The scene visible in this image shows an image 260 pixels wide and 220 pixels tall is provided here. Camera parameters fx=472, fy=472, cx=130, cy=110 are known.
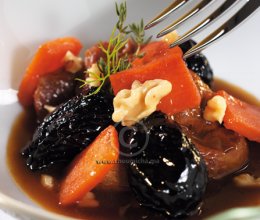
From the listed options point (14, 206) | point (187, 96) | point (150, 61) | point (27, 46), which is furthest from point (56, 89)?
point (14, 206)

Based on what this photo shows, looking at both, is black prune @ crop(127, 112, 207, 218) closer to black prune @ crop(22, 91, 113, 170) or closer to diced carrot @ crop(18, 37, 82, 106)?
black prune @ crop(22, 91, 113, 170)

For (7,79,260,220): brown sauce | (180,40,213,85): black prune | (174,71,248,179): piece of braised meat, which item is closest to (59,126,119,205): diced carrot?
(7,79,260,220): brown sauce

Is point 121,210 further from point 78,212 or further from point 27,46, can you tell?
point 27,46

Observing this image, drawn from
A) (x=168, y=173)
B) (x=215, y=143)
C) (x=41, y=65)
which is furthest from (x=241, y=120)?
(x=41, y=65)

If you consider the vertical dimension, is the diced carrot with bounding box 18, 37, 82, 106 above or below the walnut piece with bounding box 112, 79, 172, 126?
above

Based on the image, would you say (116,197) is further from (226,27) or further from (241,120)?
(226,27)

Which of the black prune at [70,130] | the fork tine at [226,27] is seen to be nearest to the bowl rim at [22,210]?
the black prune at [70,130]

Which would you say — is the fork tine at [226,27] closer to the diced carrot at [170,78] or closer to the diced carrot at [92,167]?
the diced carrot at [170,78]
